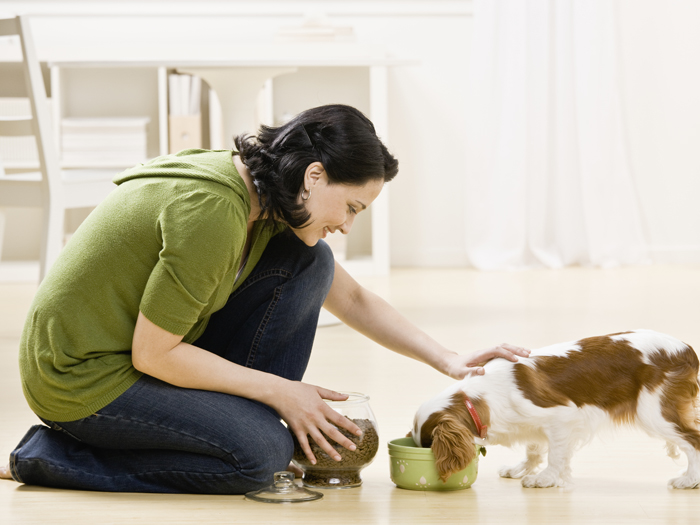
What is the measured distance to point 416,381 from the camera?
2080 mm

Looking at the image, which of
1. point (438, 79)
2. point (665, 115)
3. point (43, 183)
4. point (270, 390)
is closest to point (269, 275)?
point (270, 390)

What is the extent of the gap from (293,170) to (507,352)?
42 cm

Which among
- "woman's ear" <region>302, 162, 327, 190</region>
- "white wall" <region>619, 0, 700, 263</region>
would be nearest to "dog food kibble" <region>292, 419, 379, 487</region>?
"woman's ear" <region>302, 162, 327, 190</region>

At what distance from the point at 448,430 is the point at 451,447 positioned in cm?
2

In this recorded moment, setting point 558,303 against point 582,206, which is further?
point 582,206

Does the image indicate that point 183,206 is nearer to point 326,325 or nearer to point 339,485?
point 339,485

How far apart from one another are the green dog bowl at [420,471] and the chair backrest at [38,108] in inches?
62.9

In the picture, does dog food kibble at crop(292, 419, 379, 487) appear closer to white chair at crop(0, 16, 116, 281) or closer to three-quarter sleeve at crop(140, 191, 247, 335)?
three-quarter sleeve at crop(140, 191, 247, 335)

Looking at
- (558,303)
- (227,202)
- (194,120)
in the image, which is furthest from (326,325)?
(227,202)

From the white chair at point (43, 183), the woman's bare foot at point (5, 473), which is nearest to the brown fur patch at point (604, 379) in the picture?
the woman's bare foot at point (5, 473)

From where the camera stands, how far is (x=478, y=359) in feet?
4.56

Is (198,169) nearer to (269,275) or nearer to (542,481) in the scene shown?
(269,275)

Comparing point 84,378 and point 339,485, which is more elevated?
point 84,378

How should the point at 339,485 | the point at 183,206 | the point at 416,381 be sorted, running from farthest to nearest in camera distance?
the point at 416,381, the point at 339,485, the point at 183,206
